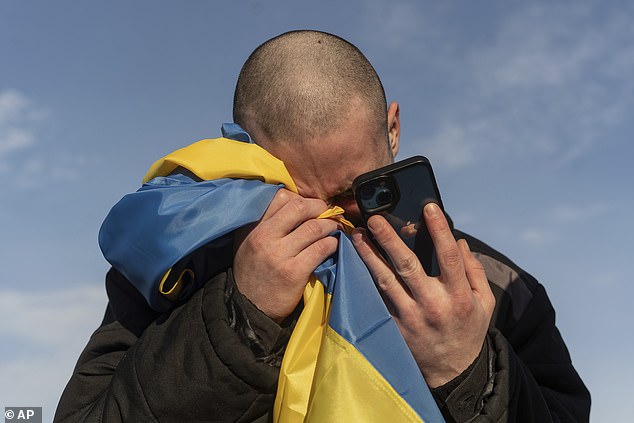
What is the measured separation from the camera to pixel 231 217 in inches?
97.3

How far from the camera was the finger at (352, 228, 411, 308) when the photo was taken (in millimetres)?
2438

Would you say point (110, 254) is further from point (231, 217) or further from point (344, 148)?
point (344, 148)

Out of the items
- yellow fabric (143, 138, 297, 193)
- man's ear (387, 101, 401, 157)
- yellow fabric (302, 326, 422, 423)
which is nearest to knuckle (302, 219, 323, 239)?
yellow fabric (143, 138, 297, 193)

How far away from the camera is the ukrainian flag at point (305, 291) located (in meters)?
2.36

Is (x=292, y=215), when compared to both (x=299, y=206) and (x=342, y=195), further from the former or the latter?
(x=342, y=195)

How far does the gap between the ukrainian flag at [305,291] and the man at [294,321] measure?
0.20 feet

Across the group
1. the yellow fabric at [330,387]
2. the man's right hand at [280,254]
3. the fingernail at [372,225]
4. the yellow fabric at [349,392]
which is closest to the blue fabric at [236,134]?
the man's right hand at [280,254]

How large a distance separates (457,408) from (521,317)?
74 centimetres

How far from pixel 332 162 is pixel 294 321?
62 centimetres

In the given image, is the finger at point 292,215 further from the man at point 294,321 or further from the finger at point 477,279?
the finger at point 477,279

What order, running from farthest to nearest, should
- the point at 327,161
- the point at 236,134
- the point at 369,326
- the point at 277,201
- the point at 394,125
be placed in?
1. the point at 394,125
2. the point at 236,134
3. the point at 327,161
4. the point at 277,201
5. the point at 369,326

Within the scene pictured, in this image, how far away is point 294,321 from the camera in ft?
8.22

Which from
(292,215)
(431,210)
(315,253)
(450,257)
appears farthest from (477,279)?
(292,215)

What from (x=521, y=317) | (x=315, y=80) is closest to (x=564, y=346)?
(x=521, y=317)
